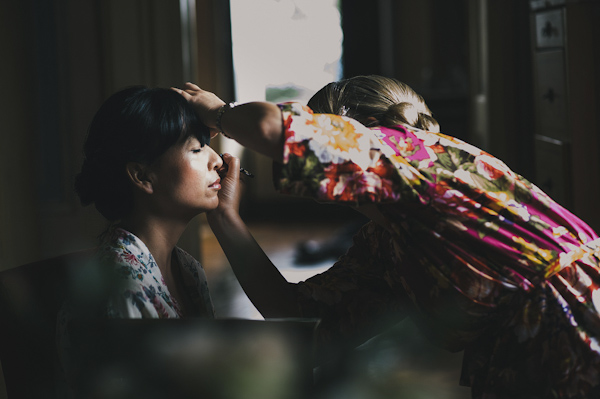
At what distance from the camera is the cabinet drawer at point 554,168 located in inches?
97.2

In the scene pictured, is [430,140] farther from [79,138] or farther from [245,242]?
[79,138]

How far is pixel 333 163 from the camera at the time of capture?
94 cm

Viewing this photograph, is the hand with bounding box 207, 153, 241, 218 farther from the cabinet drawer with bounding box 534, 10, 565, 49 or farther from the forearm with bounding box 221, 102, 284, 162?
the cabinet drawer with bounding box 534, 10, 565, 49

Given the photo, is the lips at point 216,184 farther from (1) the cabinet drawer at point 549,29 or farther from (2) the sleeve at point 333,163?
(1) the cabinet drawer at point 549,29

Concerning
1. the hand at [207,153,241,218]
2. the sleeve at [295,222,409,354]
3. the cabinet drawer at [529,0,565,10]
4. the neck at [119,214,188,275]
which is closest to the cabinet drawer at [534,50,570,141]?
the cabinet drawer at [529,0,565,10]

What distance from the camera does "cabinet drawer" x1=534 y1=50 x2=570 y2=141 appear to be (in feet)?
8.10

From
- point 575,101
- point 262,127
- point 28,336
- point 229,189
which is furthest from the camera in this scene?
point 575,101

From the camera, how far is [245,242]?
1.22m

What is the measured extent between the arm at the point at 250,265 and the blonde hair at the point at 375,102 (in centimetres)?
25

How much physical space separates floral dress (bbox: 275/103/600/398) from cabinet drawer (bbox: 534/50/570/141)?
4.94 ft

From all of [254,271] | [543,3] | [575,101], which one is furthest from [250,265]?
[543,3]

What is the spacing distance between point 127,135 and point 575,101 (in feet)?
5.68

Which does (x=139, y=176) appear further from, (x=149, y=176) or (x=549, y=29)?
(x=549, y=29)

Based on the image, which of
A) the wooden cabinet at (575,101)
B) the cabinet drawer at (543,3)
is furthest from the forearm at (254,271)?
the cabinet drawer at (543,3)
